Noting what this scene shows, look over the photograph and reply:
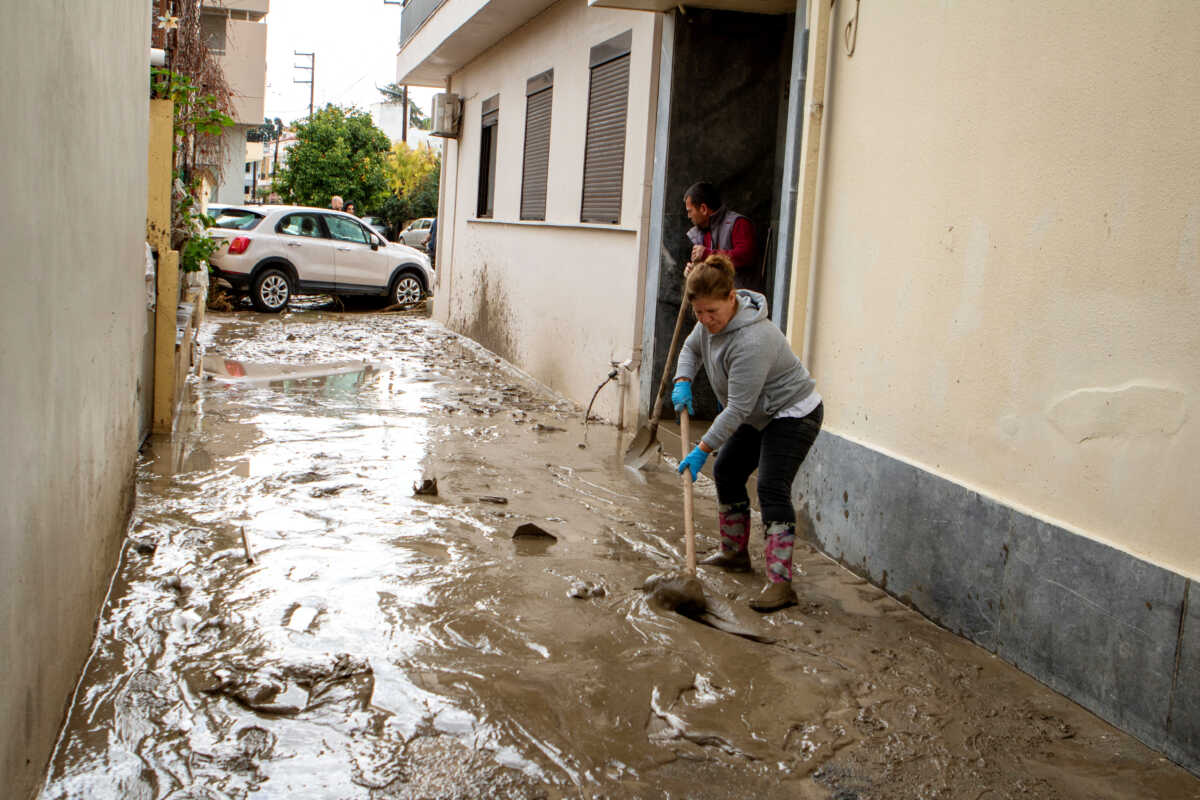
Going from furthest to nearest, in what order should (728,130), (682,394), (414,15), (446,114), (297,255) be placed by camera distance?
(297,255)
(414,15)
(446,114)
(728,130)
(682,394)

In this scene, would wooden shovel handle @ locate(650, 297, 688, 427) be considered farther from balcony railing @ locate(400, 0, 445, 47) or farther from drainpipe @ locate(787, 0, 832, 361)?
balcony railing @ locate(400, 0, 445, 47)

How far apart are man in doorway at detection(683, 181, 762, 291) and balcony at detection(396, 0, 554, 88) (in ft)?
17.0

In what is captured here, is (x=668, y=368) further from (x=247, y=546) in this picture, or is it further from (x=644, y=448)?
(x=247, y=546)

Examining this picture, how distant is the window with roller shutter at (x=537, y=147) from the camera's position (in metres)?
12.3

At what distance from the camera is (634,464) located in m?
7.60

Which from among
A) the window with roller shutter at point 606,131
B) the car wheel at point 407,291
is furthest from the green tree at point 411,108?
the window with roller shutter at point 606,131

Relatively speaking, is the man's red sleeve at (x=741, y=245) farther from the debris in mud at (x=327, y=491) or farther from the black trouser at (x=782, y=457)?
the debris in mud at (x=327, y=491)

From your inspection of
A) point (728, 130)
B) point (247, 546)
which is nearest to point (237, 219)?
point (728, 130)

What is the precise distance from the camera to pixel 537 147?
41.5 feet

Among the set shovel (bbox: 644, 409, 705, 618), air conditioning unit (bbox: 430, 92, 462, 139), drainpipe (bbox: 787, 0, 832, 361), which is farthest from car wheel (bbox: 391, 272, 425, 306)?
shovel (bbox: 644, 409, 705, 618)

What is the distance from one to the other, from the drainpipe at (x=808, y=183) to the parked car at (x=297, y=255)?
12.8 metres

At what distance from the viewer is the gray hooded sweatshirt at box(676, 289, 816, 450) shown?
494cm

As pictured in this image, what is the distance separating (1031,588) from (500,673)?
1979 millimetres

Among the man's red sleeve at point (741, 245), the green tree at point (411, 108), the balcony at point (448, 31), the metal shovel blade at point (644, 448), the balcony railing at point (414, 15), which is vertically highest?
the green tree at point (411, 108)
